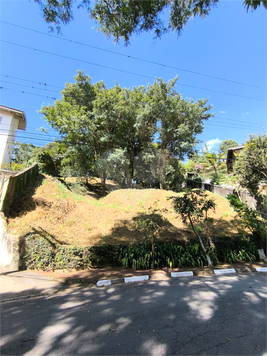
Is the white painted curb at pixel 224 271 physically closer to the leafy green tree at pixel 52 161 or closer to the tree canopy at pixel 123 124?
the tree canopy at pixel 123 124

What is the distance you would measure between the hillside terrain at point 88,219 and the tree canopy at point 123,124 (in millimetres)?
5925

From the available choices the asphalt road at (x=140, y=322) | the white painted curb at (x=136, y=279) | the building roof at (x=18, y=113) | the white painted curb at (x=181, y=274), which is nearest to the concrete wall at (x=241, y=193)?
the white painted curb at (x=181, y=274)

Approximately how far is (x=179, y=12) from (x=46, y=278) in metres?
8.68

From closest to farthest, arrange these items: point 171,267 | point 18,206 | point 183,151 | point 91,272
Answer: point 91,272 → point 171,267 → point 18,206 → point 183,151

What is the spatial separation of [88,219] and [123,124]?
13085 mm

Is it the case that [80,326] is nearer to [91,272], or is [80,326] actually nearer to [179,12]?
[91,272]

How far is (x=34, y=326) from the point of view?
2.81 meters

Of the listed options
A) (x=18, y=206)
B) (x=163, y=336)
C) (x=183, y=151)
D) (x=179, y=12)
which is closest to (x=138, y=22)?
(x=179, y=12)

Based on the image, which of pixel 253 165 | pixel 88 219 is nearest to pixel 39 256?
pixel 88 219

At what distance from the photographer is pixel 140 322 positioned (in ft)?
9.36

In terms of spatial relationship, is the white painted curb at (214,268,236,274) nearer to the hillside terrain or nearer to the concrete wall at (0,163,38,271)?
the hillside terrain


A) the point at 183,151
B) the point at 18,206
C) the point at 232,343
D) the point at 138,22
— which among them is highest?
the point at 183,151

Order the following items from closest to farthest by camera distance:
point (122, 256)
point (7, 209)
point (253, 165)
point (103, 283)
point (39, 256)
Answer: point (103, 283)
point (39, 256)
point (122, 256)
point (7, 209)
point (253, 165)

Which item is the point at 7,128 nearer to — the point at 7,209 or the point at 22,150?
the point at 7,209
